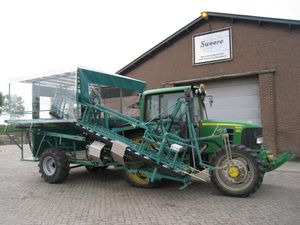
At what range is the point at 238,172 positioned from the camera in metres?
6.50

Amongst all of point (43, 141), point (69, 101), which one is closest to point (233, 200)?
point (69, 101)

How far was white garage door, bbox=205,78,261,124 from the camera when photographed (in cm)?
1363

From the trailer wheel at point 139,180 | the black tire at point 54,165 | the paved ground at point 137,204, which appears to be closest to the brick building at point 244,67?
the paved ground at point 137,204

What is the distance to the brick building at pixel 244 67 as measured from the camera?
12609 mm

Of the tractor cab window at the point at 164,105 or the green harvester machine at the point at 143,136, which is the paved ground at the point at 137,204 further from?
the tractor cab window at the point at 164,105

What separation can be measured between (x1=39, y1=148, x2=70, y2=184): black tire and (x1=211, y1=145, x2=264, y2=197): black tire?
3984 mm

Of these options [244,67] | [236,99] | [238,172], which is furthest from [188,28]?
[238,172]

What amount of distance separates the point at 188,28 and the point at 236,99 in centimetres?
443

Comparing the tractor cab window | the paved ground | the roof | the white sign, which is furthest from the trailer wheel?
the roof

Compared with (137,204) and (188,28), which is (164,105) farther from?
(188,28)

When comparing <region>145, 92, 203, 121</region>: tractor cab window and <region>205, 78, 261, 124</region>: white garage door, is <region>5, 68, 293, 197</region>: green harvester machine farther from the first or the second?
<region>205, 78, 261, 124</region>: white garage door

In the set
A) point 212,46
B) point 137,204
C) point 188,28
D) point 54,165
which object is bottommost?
point 137,204

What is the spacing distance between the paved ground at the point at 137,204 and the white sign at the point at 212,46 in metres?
7.25

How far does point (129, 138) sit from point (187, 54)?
870 cm
